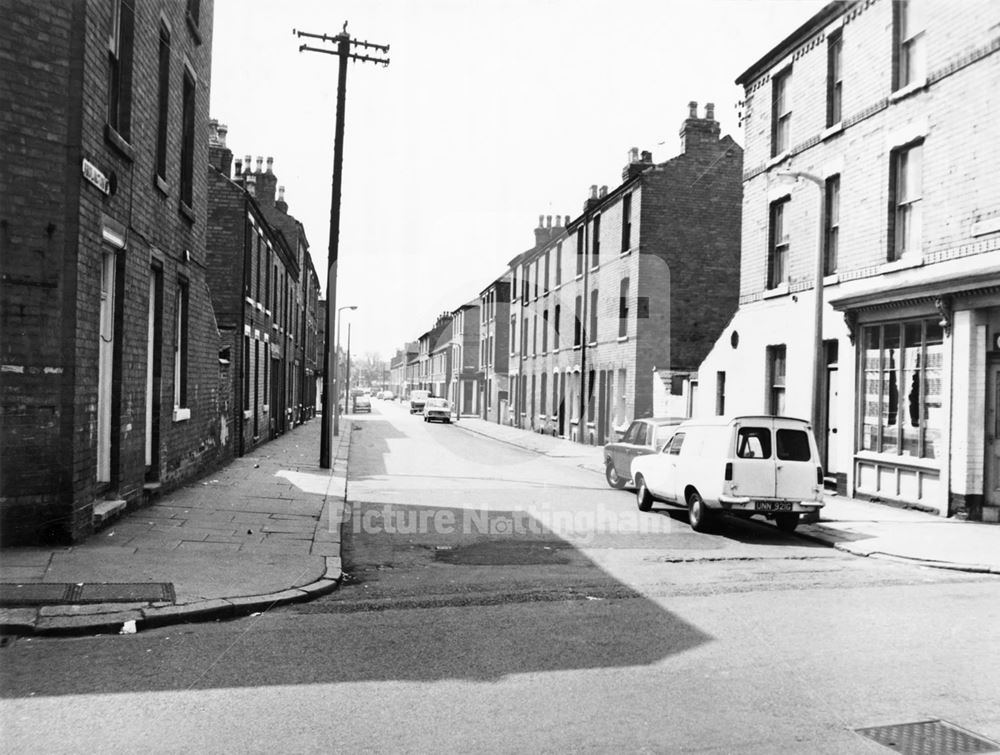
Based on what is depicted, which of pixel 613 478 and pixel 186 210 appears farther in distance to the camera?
pixel 613 478

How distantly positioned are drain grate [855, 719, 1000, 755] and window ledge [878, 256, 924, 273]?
36.4 feet

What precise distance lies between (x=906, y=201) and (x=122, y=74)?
12.6 m

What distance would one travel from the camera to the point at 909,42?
48.1ft

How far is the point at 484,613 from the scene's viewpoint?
22.8ft

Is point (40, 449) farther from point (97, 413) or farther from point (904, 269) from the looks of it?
point (904, 269)

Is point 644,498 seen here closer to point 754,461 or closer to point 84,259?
point 754,461

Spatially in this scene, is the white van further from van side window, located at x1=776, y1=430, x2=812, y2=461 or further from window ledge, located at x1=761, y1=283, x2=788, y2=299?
window ledge, located at x1=761, y1=283, x2=788, y2=299

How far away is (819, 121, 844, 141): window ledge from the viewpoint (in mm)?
16219

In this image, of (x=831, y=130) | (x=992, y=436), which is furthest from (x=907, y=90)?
(x=992, y=436)

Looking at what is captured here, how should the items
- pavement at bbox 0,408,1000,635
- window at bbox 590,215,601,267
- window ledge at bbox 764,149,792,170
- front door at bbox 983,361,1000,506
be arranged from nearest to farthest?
pavement at bbox 0,408,1000,635 < front door at bbox 983,361,1000,506 < window ledge at bbox 764,149,792,170 < window at bbox 590,215,601,267

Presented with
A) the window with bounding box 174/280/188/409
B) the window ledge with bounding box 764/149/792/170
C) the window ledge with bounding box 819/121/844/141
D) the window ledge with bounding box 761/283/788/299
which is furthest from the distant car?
the window with bounding box 174/280/188/409

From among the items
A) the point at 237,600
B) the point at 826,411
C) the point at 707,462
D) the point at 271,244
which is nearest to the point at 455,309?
the point at 271,244

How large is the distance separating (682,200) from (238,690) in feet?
81.0

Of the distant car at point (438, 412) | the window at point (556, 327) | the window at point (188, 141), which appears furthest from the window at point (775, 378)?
the distant car at point (438, 412)
